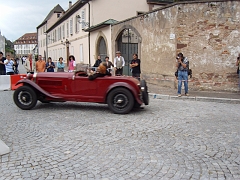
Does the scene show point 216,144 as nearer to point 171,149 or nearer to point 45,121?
point 171,149

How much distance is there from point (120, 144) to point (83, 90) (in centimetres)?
309

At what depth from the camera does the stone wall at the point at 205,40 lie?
1112 cm

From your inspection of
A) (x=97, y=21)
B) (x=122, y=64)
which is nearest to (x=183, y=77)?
(x=122, y=64)

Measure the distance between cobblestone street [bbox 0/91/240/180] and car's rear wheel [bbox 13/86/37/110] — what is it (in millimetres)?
238

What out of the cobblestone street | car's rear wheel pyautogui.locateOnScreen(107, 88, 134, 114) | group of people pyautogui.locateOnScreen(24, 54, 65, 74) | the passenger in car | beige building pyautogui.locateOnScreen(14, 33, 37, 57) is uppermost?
beige building pyautogui.locateOnScreen(14, 33, 37, 57)

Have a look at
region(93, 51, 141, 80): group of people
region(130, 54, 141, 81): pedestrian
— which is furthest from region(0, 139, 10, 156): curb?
region(130, 54, 141, 81): pedestrian

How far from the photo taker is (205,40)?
37.3ft

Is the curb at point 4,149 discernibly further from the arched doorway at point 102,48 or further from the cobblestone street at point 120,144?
the arched doorway at point 102,48

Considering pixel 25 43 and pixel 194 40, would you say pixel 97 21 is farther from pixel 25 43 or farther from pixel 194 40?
pixel 25 43

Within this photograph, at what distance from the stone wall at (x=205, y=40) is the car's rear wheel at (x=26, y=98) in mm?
6392

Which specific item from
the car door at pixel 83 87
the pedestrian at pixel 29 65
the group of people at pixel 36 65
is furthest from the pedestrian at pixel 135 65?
the pedestrian at pixel 29 65

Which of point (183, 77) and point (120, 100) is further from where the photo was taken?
point (183, 77)

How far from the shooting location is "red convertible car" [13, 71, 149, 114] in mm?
7246

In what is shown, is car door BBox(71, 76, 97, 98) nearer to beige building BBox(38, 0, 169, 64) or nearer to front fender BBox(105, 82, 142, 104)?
front fender BBox(105, 82, 142, 104)
